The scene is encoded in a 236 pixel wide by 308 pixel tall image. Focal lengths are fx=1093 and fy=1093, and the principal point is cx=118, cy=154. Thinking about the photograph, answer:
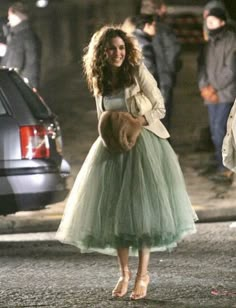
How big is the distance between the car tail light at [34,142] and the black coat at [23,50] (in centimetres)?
375

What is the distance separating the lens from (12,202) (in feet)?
31.3

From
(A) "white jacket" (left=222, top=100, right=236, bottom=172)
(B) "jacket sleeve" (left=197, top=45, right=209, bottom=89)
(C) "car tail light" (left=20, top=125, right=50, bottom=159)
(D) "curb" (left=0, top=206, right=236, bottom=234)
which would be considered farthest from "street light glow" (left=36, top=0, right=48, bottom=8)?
(A) "white jacket" (left=222, top=100, right=236, bottom=172)

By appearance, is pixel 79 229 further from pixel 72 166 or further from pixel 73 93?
pixel 73 93

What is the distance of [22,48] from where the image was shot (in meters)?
13.2

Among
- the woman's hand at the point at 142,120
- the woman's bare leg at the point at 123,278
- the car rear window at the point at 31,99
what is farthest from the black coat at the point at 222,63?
the woman's bare leg at the point at 123,278

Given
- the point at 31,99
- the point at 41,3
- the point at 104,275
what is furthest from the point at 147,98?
the point at 41,3

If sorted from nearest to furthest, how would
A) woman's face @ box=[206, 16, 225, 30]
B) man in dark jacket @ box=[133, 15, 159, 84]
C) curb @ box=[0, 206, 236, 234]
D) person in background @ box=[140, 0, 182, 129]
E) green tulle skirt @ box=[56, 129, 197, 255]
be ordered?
green tulle skirt @ box=[56, 129, 197, 255] < curb @ box=[0, 206, 236, 234] < woman's face @ box=[206, 16, 225, 30] < man in dark jacket @ box=[133, 15, 159, 84] < person in background @ box=[140, 0, 182, 129]

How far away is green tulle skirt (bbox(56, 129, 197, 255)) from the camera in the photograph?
→ 23.0ft

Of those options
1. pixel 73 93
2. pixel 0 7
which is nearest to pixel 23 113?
pixel 73 93

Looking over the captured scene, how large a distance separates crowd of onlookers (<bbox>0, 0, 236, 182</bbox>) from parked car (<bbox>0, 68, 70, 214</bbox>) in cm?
286

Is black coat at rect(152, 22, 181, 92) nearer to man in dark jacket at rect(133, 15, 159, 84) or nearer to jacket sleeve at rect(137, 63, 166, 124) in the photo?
man in dark jacket at rect(133, 15, 159, 84)

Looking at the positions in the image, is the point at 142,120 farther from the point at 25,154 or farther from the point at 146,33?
the point at 146,33

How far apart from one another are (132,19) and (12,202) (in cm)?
415

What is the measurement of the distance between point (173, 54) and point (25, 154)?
4105 millimetres
